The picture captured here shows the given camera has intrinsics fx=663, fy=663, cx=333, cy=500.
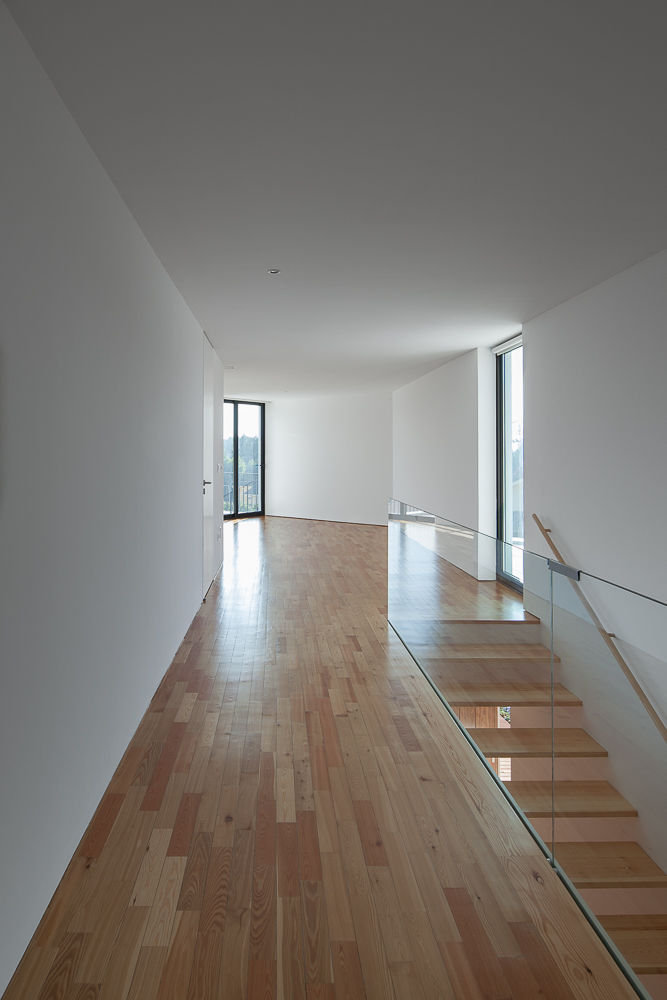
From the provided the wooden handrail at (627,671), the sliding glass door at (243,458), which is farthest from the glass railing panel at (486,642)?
the sliding glass door at (243,458)

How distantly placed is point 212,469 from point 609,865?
6106 mm

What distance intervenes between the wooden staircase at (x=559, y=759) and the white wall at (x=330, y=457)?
10174 mm

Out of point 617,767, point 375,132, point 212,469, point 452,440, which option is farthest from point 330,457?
point 617,767

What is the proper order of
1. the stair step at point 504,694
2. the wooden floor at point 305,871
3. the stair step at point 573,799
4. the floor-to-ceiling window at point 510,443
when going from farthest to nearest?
the floor-to-ceiling window at point 510,443, the stair step at point 504,694, the stair step at point 573,799, the wooden floor at point 305,871

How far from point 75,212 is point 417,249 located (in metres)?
2.19

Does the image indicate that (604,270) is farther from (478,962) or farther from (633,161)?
(478,962)

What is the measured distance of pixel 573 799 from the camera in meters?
2.20

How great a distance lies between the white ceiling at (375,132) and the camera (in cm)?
189

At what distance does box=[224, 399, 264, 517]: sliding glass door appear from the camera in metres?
14.9

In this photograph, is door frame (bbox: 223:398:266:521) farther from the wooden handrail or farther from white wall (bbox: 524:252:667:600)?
the wooden handrail

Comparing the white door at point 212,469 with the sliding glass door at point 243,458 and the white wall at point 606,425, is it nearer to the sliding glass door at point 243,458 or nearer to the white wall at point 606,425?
the white wall at point 606,425

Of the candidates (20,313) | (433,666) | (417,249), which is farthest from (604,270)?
(20,313)

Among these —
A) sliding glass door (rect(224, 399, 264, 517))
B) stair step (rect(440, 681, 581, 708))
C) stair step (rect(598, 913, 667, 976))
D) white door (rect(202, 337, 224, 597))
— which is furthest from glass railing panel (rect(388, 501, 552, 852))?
sliding glass door (rect(224, 399, 264, 517))

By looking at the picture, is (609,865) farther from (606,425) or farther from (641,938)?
(606,425)
